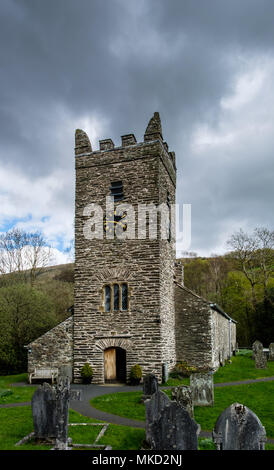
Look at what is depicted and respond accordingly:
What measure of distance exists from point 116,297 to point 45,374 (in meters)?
5.01

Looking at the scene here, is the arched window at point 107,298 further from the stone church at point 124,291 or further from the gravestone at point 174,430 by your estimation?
the gravestone at point 174,430

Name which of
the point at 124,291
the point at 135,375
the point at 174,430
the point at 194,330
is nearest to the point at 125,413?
the point at 174,430

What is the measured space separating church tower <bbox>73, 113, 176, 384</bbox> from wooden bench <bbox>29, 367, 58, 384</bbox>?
39.3 inches

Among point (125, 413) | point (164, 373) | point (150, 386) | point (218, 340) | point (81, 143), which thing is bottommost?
point (164, 373)

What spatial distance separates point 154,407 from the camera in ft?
25.2

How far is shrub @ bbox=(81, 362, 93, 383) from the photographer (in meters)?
16.5

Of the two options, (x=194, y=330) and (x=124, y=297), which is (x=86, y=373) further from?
(x=194, y=330)

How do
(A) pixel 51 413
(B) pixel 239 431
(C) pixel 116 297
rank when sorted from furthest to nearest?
(C) pixel 116 297, (A) pixel 51 413, (B) pixel 239 431

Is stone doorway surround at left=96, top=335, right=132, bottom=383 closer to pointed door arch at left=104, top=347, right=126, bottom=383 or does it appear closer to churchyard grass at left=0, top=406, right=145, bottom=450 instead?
pointed door arch at left=104, top=347, right=126, bottom=383

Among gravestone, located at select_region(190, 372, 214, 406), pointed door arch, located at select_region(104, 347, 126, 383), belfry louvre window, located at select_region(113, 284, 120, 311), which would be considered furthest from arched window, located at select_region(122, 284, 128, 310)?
gravestone, located at select_region(190, 372, 214, 406)

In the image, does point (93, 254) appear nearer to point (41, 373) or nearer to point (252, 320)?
point (41, 373)

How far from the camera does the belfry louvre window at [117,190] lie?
60.2ft

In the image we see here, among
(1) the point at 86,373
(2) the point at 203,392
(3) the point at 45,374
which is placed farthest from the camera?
(3) the point at 45,374
